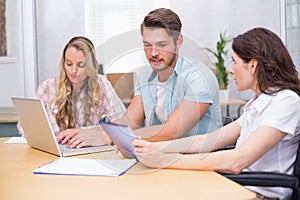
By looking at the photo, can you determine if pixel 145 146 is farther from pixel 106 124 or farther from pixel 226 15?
pixel 226 15

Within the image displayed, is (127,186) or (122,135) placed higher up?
(122,135)

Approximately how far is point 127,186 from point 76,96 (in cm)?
116

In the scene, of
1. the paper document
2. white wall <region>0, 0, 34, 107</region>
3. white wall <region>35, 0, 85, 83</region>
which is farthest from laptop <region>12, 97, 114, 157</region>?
white wall <region>35, 0, 85, 83</region>

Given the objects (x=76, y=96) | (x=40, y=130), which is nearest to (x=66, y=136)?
(x=40, y=130)

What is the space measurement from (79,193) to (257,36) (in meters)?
0.91

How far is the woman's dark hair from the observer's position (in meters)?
1.61

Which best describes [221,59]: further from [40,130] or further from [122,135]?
[122,135]

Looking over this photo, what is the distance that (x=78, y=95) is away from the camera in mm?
2318

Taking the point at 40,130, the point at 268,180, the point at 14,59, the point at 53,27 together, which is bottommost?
the point at 268,180

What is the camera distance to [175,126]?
6.02 feet

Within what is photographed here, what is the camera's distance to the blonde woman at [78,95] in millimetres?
2240

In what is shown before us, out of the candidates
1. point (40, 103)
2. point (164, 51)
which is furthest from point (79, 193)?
point (164, 51)

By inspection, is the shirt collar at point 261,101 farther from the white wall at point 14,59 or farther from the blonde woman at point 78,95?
the white wall at point 14,59

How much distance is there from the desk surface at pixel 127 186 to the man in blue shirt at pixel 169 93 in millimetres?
455
